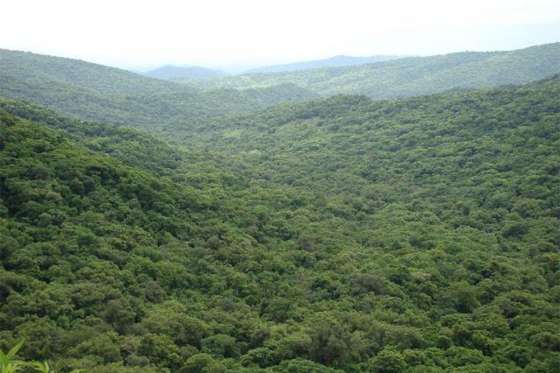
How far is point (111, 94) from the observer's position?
129 m

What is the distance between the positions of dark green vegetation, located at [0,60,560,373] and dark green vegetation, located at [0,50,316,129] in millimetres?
41171

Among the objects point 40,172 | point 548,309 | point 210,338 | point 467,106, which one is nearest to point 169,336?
point 210,338

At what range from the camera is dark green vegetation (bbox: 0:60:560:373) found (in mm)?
25203

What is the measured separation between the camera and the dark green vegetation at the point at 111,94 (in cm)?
10156

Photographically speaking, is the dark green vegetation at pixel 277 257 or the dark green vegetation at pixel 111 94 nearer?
the dark green vegetation at pixel 277 257

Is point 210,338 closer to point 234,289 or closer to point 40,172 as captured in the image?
point 234,289

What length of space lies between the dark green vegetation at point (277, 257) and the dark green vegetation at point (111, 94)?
41.2 m

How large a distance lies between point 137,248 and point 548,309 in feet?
79.0

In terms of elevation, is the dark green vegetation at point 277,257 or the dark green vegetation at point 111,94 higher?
the dark green vegetation at point 111,94

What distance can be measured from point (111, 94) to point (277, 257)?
4083 inches

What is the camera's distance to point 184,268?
33.1 m

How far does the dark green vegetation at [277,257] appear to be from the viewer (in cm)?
2520

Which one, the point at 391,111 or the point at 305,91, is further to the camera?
the point at 305,91

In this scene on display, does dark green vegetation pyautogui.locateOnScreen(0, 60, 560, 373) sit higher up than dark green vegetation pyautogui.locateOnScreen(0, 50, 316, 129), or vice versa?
dark green vegetation pyautogui.locateOnScreen(0, 50, 316, 129)
